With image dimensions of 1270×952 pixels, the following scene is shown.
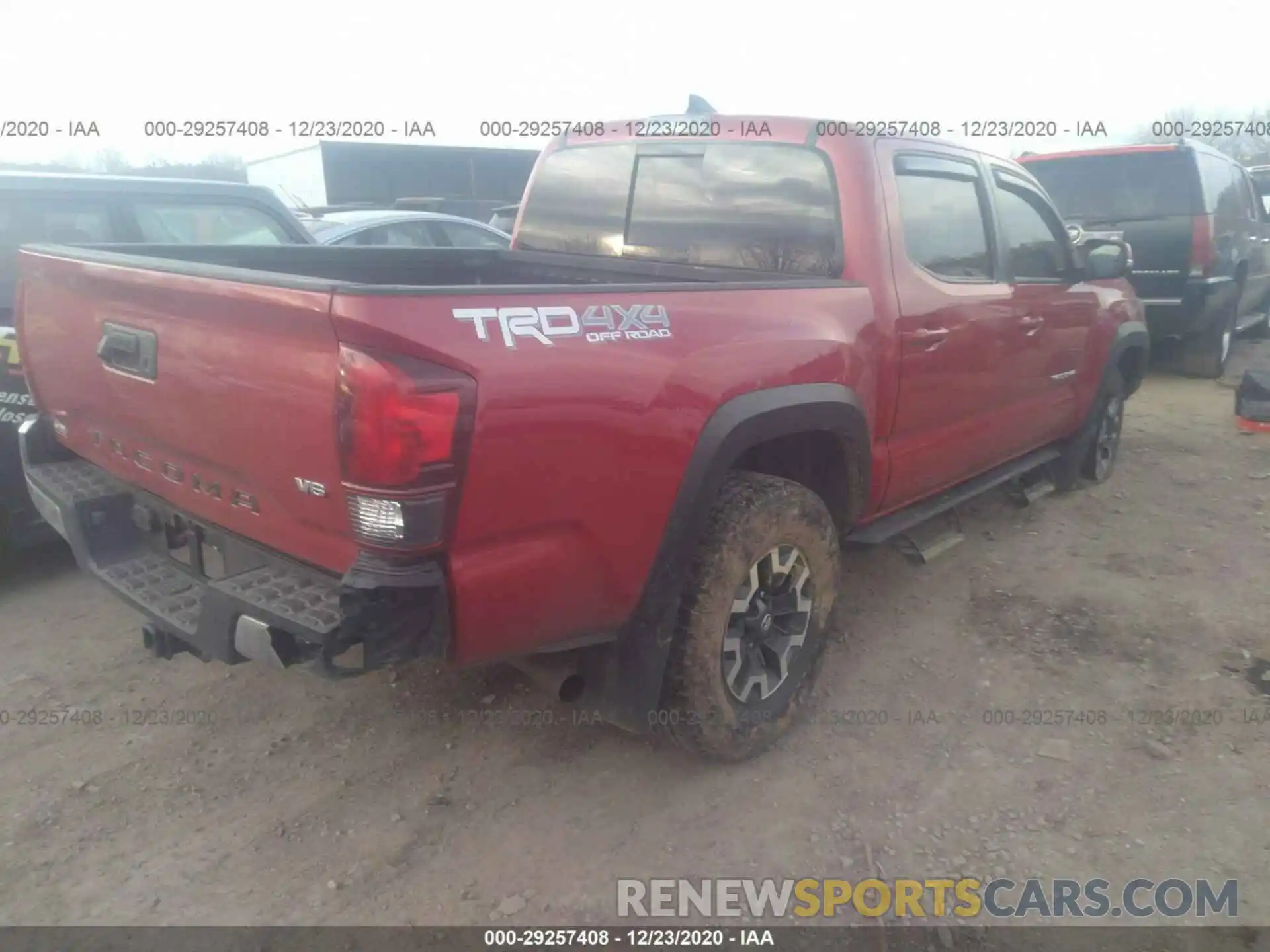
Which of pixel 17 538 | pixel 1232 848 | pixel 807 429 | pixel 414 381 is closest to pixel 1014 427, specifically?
pixel 807 429

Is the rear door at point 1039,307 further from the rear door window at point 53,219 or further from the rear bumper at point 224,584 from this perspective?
the rear door window at point 53,219

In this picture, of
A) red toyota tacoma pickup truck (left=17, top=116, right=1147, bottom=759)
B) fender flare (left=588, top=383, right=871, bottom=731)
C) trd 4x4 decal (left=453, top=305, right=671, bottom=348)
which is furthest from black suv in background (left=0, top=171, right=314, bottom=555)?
fender flare (left=588, top=383, right=871, bottom=731)

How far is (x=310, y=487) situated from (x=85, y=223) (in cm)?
303

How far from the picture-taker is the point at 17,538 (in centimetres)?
391

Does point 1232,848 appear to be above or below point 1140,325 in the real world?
below

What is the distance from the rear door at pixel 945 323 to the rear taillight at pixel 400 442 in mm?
1910

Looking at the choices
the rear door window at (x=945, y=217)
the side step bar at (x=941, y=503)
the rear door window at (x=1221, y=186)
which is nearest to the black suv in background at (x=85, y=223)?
the rear door window at (x=945, y=217)

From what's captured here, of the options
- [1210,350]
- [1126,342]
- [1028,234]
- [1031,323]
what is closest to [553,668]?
[1031,323]

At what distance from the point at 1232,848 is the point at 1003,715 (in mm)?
791

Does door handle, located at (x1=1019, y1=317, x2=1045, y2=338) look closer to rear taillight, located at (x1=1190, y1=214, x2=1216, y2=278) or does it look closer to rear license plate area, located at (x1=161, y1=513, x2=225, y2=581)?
rear license plate area, located at (x1=161, y1=513, x2=225, y2=581)

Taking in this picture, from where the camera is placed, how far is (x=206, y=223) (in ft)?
15.5

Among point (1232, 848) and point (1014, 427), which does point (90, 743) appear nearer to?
point (1232, 848)

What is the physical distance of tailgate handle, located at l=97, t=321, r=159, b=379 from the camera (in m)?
2.40

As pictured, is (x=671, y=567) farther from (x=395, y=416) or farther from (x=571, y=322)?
(x=395, y=416)
